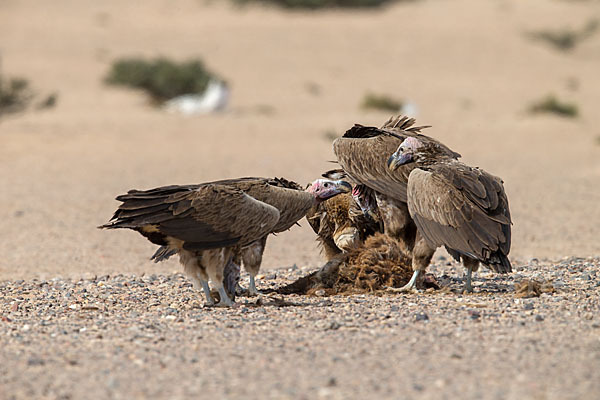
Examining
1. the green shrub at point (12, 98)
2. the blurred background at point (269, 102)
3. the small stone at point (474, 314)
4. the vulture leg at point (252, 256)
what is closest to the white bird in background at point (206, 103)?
the blurred background at point (269, 102)

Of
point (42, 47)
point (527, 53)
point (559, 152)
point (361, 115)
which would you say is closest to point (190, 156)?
point (361, 115)

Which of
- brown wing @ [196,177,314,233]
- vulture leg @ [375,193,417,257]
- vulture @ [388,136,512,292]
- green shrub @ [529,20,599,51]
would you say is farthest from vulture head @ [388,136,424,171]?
green shrub @ [529,20,599,51]

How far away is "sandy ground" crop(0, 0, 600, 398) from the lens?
5.81m

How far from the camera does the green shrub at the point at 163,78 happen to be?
28.2m

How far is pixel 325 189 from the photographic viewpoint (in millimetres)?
8016

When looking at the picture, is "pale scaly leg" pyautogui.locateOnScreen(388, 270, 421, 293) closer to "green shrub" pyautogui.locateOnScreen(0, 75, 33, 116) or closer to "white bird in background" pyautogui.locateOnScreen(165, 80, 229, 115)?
"green shrub" pyautogui.locateOnScreen(0, 75, 33, 116)

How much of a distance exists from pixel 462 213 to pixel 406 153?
959 mm

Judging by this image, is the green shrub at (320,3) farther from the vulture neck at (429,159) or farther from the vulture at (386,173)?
the vulture neck at (429,159)

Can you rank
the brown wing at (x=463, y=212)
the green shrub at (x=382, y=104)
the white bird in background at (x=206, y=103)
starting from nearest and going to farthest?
the brown wing at (x=463, y=212) → the white bird in background at (x=206, y=103) → the green shrub at (x=382, y=104)

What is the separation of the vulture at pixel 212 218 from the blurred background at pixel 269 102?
299 centimetres

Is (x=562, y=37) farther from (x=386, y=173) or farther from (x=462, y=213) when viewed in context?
(x=462, y=213)

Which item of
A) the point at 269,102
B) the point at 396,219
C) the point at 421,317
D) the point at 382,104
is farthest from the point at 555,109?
the point at 421,317

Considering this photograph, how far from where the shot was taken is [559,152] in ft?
68.1

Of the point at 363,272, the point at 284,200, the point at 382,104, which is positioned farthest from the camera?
the point at 382,104
